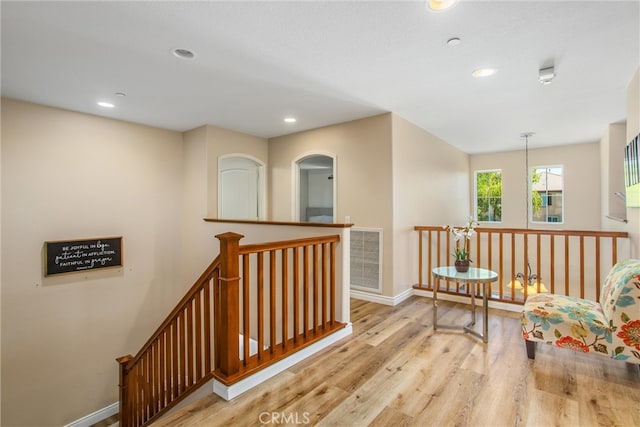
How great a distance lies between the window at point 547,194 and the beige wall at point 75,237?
746cm

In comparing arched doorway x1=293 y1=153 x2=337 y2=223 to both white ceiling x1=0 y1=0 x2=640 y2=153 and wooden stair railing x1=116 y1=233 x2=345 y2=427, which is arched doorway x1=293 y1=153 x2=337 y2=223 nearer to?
white ceiling x1=0 y1=0 x2=640 y2=153

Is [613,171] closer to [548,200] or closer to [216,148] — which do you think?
[548,200]

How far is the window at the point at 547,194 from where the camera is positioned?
6.53 metres

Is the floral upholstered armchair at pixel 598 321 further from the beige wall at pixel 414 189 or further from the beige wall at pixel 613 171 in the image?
the beige wall at pixel 613 171

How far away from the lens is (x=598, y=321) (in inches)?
86.9

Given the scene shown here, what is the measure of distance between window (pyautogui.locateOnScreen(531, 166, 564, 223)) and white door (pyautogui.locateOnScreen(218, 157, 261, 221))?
20.0ft

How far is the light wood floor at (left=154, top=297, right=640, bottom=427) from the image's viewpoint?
5.94ft

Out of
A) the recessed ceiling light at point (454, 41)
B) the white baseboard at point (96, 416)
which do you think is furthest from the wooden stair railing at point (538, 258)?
the white baseboard at point (96, 416)

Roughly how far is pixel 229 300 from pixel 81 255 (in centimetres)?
317

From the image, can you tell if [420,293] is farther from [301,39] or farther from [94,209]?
[94,209]

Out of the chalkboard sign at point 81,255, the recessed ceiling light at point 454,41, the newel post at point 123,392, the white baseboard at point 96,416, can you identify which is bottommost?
the white baseboard at point 96,416

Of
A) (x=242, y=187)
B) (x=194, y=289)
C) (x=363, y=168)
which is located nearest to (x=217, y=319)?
(x=194, y=289)

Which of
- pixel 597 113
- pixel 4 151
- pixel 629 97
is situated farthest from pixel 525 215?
pixel 4 151

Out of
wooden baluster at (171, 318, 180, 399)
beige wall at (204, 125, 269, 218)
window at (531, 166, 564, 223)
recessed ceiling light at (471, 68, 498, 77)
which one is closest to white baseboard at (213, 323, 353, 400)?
wooden baluster at (171, 318, 180, 399)
